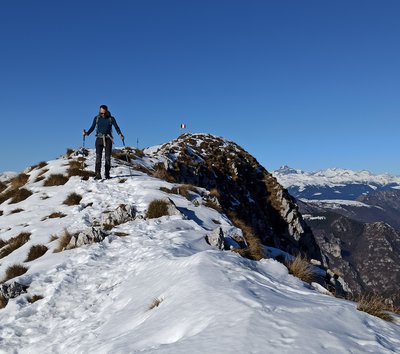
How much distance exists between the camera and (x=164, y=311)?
6.86 meters

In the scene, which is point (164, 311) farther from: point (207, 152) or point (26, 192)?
point (207, 152)

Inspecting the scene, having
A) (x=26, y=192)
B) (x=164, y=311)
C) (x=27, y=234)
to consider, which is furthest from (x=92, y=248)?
(x=26, y=192)

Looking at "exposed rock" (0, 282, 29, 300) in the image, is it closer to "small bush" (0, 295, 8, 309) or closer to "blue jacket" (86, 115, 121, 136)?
"small bush" (0, 295, 8, 309)

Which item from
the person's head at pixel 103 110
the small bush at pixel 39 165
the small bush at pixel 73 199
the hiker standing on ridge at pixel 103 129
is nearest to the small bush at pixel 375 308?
the small bush at pixel 73 199

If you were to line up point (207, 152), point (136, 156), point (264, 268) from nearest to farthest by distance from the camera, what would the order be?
point (264, 268), point (136, 156), point (207, 152)

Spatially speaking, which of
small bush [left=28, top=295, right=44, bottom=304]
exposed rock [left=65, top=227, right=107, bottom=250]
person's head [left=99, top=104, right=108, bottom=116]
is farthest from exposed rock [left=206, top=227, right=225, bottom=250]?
person's head [left=99, top=104, right=108, bottom=116]

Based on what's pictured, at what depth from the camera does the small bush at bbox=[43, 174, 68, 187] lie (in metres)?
21.2

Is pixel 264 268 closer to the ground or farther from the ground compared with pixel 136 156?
closer to the ground

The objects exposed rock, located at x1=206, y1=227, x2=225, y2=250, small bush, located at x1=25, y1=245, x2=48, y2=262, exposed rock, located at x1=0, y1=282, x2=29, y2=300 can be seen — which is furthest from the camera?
small bush, located at x1=25, y1=245, x2=48, y2=262

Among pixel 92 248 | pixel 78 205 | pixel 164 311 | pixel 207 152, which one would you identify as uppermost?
pixel 207 152

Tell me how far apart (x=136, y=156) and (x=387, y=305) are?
27362mm

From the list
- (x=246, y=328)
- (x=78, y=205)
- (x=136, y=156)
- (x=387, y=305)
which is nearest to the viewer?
(x=246, y=328)

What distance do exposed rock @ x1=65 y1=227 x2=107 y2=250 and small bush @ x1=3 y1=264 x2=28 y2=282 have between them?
5.20 ft

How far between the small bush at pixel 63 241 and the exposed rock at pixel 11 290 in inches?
105
